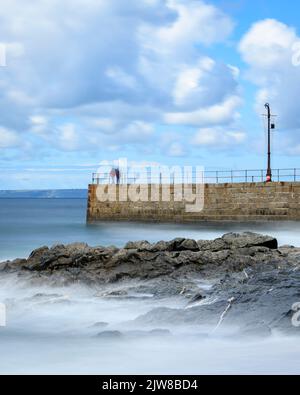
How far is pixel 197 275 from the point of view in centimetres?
973

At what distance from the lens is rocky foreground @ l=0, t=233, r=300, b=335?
7336 millimetres

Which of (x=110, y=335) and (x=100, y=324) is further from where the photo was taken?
(x=100, y=324)

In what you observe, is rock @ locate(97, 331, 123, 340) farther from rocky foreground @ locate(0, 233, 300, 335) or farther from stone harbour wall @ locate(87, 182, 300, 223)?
stone harbour wall @ locate(87, 182, 300, 223)

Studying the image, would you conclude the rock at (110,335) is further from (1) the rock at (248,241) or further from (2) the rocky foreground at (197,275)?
(1) the rock at (248,241)

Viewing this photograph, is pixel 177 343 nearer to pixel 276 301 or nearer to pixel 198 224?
pixel 276 301

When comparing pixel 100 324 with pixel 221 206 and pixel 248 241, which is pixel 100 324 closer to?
pixel 248 241

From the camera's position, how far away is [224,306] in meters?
7.64

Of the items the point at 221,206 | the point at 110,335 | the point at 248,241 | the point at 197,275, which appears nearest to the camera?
the point at 110,335

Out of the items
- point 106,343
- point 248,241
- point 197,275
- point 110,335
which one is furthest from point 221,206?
point 106,343

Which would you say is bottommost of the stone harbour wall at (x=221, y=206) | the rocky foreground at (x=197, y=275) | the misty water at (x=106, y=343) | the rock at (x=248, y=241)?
the misty water at (x=106, y=343)

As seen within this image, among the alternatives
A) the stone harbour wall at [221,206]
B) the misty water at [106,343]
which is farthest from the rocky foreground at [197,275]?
the stone harbour wall at [221,206]

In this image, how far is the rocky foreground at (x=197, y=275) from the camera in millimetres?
7336
